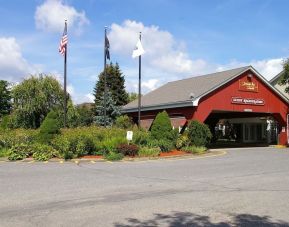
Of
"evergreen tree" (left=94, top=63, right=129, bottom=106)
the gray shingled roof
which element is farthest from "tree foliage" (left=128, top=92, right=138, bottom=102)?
the gray shingled roof

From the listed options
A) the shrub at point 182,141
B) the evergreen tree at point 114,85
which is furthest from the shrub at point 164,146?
the evergreen tree at point 114,85

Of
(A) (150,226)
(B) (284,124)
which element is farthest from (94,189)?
(B) (284,124)

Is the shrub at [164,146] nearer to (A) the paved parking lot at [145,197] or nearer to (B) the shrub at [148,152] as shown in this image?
(B) the shrub at [148,152]

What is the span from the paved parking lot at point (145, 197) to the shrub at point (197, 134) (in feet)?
36.1

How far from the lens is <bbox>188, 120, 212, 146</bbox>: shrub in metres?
30.1

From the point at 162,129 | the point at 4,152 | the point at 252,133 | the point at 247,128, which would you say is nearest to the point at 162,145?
the point at 162,129

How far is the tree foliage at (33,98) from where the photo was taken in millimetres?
42875

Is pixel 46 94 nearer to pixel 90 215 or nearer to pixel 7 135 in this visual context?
pixel 7 135

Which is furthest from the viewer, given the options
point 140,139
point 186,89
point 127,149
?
point 186,89

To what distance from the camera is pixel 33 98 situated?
141 ft

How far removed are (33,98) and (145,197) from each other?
32862 mm

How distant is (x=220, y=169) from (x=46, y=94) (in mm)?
27172

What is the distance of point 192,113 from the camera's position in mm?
33531

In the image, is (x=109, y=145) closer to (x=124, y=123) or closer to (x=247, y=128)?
(x=124, y=123)
